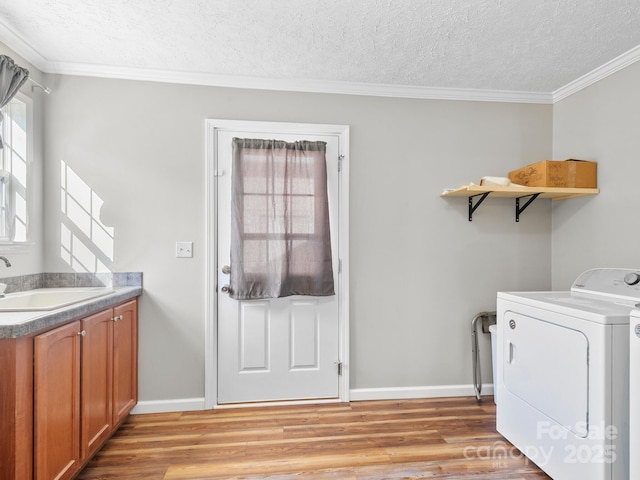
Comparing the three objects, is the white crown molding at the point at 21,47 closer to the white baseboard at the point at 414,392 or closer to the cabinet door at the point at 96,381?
the cabinet door at the point at 96,381

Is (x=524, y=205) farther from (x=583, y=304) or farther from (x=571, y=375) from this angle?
(x=571, y=375)

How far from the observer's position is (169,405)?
237cm

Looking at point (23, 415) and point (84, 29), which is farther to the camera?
point (84, 29)

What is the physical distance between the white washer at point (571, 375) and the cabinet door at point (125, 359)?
2.33 meters

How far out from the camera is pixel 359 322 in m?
2.56

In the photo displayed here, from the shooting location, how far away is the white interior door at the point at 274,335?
2.44 metres

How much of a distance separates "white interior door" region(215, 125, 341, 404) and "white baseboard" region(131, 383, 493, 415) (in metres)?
0.17

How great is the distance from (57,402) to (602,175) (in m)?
3.36

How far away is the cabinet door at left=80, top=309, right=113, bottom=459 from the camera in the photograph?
1684 millimetres

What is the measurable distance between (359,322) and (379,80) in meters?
1.80

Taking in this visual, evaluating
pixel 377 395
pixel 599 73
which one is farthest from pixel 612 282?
pixel 377 395

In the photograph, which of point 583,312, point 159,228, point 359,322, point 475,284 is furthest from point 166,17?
point 475,284

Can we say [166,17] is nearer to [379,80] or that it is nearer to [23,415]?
[379,80]

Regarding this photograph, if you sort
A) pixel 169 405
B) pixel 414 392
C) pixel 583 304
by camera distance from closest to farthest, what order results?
pixel 583 304
pixel 169 405
pixel 414 392
